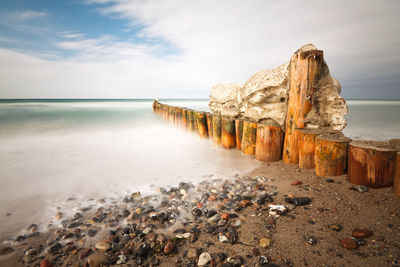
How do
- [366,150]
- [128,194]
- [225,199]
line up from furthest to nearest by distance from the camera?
1. [128,194]
2. [225,199]
3. [366,150]

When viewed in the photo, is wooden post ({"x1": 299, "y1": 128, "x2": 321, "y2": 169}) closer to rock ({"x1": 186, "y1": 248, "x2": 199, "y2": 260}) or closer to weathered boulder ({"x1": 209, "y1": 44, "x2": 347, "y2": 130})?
weathered boulder ({"x1": 209, "y1": 44, "x2": 347, "y2": 130})

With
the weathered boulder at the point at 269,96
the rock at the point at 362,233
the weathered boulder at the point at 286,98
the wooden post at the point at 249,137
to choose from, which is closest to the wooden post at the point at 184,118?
the weathered boulder at the point at 286,98

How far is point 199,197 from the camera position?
2.80 meters

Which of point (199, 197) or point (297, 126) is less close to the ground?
point (297, 126)

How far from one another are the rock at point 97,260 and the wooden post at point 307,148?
3.04 meters

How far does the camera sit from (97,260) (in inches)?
67.5

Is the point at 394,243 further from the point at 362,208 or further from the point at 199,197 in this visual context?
the point at 199,197

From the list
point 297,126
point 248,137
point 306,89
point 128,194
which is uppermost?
point 306,89

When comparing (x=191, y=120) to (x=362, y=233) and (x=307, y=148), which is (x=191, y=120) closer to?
(x=307, y=148)

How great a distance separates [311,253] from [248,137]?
8.76 feet

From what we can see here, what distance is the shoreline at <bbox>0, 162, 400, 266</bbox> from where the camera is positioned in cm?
164

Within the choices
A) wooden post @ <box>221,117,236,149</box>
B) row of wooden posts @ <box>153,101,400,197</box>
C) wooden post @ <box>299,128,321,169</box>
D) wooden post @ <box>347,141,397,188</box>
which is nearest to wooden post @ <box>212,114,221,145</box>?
row of wooden posts @ <box>153,101,400,197</box>

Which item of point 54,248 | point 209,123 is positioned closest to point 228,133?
point 209,123

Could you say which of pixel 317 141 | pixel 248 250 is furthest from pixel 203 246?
pixel 317 141
